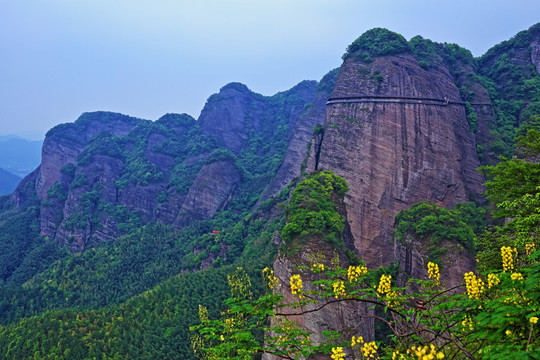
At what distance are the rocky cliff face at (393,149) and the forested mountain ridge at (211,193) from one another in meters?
0.15

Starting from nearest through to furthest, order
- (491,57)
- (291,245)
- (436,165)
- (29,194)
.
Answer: (291,245), (436,165), (491,57), (29,194)

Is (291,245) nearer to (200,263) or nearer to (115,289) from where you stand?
(200,263)

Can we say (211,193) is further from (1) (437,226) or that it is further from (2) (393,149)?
(1) (437,226)

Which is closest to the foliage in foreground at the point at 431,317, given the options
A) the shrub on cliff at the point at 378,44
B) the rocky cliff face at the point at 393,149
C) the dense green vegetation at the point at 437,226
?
the dense green vegetation at the point at 437,226

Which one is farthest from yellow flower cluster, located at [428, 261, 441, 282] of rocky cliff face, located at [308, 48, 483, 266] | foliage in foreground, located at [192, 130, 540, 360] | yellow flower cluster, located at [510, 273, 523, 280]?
rocky cliff face, located at [308, 48, 483, 266]

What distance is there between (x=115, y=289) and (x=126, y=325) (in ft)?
63.0

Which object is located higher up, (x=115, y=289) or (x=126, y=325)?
(x=126, y=325)

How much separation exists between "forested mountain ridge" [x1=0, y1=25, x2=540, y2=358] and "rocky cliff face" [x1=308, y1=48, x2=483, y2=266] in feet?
0.49

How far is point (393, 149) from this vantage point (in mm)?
33719

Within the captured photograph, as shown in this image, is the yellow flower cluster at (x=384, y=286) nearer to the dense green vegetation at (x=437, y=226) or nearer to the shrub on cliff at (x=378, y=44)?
the dense green vegetation at (x=437, y=226)

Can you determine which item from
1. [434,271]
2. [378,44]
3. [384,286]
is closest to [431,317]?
[384,286]

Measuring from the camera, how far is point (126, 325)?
28.6 m

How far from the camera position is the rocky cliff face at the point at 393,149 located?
32.6 m

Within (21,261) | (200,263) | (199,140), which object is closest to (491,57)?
(200,263)
